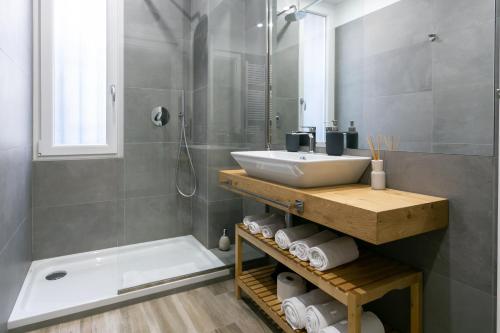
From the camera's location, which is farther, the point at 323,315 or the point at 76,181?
the point at 76,181

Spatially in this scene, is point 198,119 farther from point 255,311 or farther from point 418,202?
point 418,202

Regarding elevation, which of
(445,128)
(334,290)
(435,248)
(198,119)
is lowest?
(334,290)

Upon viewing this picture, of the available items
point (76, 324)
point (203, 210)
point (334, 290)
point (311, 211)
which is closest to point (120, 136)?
point (203, 210)

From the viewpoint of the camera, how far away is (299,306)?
1.48 metres

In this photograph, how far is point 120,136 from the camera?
8.91 feet

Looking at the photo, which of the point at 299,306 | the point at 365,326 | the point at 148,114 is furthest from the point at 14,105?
the point at 365,326

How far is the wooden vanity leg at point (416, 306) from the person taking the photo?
1.35 m

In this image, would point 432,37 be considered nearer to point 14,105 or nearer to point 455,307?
point 455,307

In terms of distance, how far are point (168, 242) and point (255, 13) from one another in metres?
2.15

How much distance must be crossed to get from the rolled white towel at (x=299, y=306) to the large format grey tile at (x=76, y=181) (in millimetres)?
1866

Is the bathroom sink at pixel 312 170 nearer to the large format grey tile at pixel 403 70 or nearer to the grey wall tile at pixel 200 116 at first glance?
the large format grey tile at pixel 403 70

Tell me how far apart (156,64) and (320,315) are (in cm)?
244

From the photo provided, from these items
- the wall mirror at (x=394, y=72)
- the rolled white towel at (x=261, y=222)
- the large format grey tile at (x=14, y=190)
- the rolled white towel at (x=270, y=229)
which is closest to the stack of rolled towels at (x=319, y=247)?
the rolled white towel at (x=270, y=229)

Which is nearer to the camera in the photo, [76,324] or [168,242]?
[76,324]
